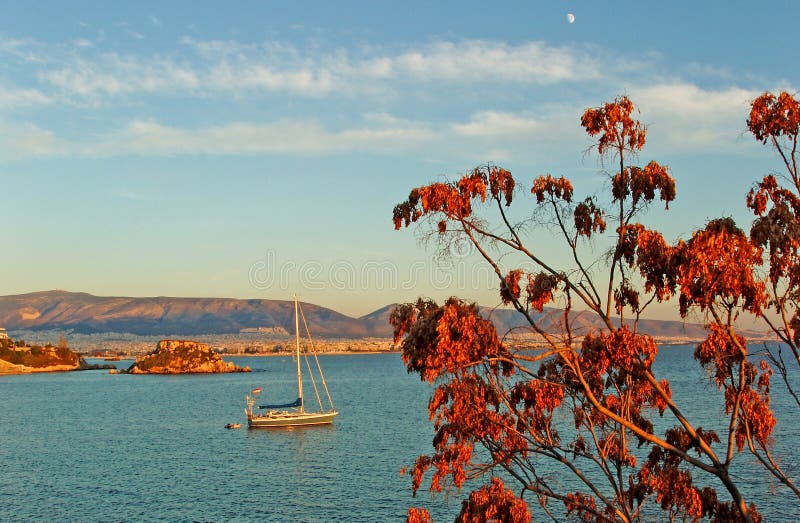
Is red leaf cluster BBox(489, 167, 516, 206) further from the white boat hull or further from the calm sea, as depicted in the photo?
the white boat hull

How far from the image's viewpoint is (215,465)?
216 ft

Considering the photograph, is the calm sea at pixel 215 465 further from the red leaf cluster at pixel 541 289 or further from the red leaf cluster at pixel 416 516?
the red leaf cluster at pixel 416 516

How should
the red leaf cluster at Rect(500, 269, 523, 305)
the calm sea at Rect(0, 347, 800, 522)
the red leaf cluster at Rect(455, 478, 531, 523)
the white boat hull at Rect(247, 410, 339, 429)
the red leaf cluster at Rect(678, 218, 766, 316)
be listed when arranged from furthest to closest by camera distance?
the white boat hull at Rect(247, 410, 339, 429) → the calm sea at Rect(0, 347, 800, 522) → the red leaf cluster at Rect(455, 478, 531, 523) → the red leaf cluster at Rect(500, 269, 523, 305) → the red leaf cluster at Rect(678, 218, 766, 316)

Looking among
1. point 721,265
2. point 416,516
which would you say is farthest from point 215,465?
point 721,265

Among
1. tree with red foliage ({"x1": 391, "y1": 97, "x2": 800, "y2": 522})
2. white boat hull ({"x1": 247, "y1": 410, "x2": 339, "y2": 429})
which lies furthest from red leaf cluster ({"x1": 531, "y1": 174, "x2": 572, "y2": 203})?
white boat hull ({"x1": 247, "y1": 410, "x2": 339, "y2": 429})

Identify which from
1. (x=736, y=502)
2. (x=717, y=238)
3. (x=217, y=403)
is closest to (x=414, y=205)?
(x=717, y=238)

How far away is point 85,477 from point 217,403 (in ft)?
233

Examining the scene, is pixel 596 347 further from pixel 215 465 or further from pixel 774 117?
pixel 215 465

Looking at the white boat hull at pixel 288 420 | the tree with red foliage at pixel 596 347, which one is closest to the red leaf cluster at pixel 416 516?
the tree with red foliage at pixel 596 347

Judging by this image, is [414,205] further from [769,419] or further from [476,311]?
[769,419]

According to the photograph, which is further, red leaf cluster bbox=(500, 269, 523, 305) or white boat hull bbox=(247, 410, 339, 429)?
white boat hull bbox=(247, 410, 339, 429)

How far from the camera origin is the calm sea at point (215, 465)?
48.0 meters

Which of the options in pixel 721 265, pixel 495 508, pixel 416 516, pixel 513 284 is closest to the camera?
pixel 721 265

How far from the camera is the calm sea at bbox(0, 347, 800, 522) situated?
48.0 metres
